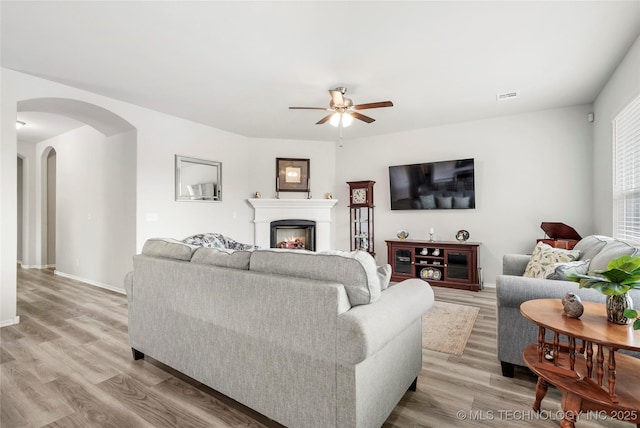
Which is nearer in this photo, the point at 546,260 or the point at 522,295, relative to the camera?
the point at 522,295

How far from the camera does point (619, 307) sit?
4.75 feet

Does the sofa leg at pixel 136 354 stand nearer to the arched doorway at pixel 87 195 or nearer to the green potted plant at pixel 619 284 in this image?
the arched doorway at pixel 87 195

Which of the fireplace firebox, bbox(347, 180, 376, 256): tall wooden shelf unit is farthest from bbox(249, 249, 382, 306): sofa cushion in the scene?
the fireplace firebox

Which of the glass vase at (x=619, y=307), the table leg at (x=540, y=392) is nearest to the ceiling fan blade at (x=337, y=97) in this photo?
the glass vase at (x=619, y=307)

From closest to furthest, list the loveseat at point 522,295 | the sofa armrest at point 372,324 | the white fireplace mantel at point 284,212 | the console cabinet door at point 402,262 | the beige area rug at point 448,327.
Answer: the sofa armrest at point 372,324 < the loveseat at point 522,295 < the beige area rug at point 448,327 < the console cabinet door at point 402,262 < the white fireplace mantel at point 284,212

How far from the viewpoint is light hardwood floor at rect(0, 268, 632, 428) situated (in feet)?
5.48

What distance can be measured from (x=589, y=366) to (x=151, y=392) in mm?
2439

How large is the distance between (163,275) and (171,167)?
295 centimetres

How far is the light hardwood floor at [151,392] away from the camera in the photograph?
5.48ft

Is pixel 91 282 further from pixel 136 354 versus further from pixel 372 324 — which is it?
pixel 372 324

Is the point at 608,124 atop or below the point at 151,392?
atop

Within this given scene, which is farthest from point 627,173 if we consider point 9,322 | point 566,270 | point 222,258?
point 9,322

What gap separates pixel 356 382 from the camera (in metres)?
1.28

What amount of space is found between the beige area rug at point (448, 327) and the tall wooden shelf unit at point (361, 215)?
2.11 meters
